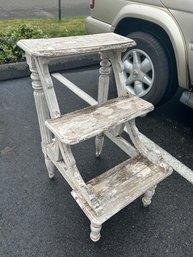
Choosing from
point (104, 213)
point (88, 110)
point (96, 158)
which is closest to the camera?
point (104, 213)

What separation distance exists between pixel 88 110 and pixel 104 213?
70cm

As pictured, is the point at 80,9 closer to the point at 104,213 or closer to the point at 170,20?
the point at 170,20

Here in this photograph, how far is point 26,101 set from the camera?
10.9 ft

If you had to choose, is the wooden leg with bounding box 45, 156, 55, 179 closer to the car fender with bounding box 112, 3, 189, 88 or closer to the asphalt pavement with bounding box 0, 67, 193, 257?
the asphalt pavement with bounding box 0, 67, 193, 257

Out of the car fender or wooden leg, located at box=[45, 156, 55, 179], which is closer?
wooden leg, located at box=[45, 156, 55, 179]

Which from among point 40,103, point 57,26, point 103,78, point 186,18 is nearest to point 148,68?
point 186,18

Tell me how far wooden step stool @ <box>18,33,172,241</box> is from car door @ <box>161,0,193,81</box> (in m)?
0.74

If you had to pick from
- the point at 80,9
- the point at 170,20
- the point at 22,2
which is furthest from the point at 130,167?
the point at 22,2

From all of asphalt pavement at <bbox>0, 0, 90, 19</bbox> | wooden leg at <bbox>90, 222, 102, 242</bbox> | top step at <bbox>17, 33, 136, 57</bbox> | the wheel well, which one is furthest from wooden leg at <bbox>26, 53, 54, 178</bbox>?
asphalt pavement at <bbox>0, 0, 90, 19</bbox>

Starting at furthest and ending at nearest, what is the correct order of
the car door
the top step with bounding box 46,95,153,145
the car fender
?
the car fender
the car door
the top step with bounding box 46,95,153,145

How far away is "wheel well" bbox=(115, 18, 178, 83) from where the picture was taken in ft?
9.08

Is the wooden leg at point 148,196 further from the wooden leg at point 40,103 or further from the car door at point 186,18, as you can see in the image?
the car door at point 186,18

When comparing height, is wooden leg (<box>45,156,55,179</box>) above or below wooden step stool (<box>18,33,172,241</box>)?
below

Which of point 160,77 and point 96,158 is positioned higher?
point 160,77
